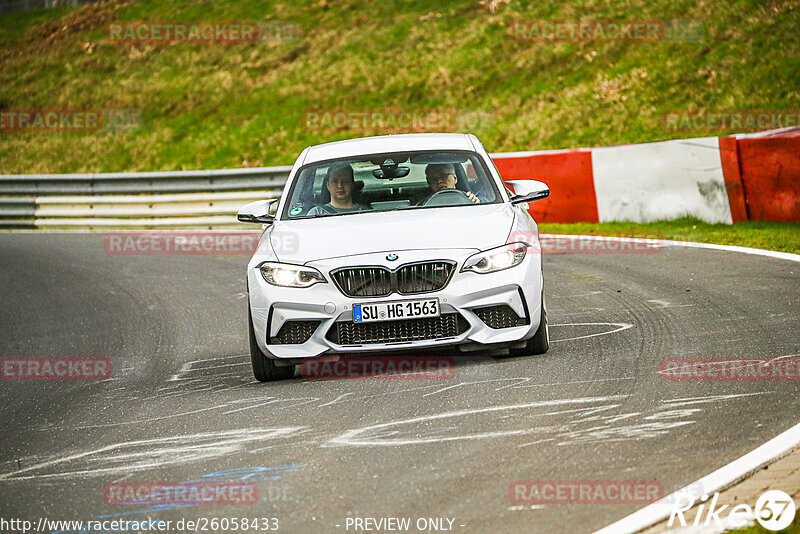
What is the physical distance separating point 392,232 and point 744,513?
3594 mm

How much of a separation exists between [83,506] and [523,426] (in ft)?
7.15

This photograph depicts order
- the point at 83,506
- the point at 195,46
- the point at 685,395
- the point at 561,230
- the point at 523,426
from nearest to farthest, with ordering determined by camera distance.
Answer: the point at 83,506 < the point at 523,426 < the point at 685,395 < the point at 561,230 < the point at 195,46

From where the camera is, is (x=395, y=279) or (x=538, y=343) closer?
(x=395, y=279)

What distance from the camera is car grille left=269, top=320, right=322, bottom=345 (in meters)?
7.13

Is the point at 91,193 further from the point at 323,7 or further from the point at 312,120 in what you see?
the point at 323,7

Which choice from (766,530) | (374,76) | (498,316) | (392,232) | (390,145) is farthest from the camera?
(374,76)

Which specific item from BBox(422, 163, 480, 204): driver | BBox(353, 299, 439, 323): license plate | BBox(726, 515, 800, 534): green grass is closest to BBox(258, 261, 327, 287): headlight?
BBox(353, 299, 439, 323): license plate

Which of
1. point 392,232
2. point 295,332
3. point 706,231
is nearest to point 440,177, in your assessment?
point 392,232

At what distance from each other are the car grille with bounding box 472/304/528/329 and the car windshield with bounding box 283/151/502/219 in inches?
47.4

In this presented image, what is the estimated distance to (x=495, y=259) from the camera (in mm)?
7172

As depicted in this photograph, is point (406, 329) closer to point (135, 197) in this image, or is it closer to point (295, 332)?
point (295, 332)

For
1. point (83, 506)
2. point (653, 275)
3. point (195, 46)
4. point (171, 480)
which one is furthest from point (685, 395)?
point (195, 46)

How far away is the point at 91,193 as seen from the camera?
855 inches

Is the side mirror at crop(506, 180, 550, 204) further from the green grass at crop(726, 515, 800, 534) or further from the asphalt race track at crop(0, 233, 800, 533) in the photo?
the green grass at crop(726, 515, 800, 534)
